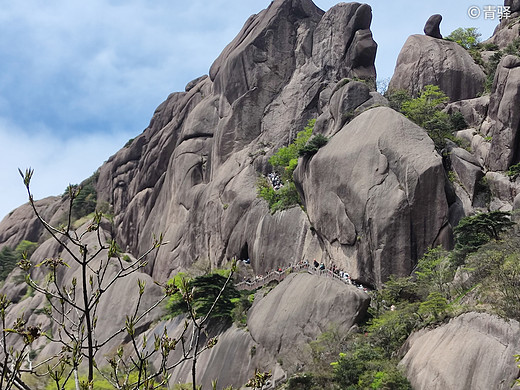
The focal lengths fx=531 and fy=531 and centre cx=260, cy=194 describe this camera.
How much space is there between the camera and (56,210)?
6644 centimetres

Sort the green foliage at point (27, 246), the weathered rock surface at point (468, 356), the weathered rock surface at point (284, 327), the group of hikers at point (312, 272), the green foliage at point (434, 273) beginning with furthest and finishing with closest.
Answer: the green foliage at point (27, 246) < the group of hikers at point (312, 272) < the weathered rock surface at point (284, 327) < the green foliage at point (434, 273) < the weathered rock surface at point (468, 356)

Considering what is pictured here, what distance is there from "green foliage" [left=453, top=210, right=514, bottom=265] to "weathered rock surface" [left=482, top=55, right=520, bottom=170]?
7509 mm

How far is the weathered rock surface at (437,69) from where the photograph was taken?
1651 inches

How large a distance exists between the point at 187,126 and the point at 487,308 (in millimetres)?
39744

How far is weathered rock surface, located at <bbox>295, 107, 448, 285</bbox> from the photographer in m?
27.4

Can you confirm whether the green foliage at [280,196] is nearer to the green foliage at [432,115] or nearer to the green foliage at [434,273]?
the green foliage at [432,115]

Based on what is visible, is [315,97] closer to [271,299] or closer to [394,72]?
[394,72]

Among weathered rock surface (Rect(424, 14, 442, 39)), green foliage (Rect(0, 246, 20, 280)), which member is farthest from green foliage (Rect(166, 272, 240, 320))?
green foliage (Rect(0, 246, 20, 280))

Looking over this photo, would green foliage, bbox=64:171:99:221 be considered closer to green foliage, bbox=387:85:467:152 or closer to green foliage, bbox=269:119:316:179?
green foliage, bbox=269:119:316:179

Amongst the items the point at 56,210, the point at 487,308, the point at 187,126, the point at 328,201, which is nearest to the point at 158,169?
the point at 187,126

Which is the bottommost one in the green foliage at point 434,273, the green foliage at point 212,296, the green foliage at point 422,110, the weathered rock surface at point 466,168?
the green foliage at point 434,273

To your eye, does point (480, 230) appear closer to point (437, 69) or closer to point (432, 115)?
point (432, 115)

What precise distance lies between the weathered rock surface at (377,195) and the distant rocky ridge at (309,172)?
0.07 meters

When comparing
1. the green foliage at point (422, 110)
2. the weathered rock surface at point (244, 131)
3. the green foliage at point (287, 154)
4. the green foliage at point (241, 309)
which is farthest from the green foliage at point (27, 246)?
the green foliage at point (422, 110)
